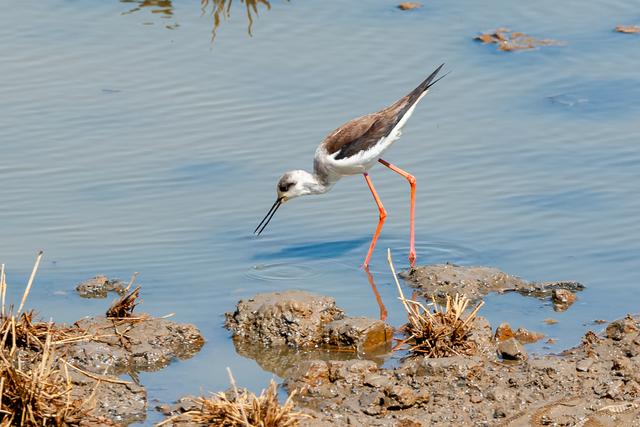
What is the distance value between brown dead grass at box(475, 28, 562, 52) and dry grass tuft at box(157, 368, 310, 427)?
7787mm

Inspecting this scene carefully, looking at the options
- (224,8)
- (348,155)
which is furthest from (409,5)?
(348,155)

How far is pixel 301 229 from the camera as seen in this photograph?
369 inches

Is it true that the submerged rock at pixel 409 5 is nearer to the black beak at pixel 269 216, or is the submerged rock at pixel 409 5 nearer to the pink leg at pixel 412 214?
the pink leg at pixel 412 214

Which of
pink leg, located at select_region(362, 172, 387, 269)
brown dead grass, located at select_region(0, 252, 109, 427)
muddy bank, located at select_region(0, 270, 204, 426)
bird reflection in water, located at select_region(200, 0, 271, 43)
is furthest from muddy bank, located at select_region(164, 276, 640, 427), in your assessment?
bird reflection in water, located at select_region(200, 0, 271, 43)

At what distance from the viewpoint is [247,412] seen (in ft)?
18.2

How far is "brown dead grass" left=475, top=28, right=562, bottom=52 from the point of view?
41.7ft

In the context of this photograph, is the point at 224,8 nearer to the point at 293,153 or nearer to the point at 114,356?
the point at 293,153

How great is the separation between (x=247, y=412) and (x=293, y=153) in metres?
4.99

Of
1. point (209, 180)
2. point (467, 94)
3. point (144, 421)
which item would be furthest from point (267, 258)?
point (467, 94)

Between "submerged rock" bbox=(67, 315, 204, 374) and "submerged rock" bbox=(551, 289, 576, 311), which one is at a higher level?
"submerged rock" bbox=(67, 315, 204, 374)

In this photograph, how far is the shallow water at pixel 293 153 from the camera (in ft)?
27.3

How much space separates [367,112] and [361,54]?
1676 mm

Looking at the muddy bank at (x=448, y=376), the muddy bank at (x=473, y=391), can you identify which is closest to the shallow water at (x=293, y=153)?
the muddy bank at (x=448, y=376)

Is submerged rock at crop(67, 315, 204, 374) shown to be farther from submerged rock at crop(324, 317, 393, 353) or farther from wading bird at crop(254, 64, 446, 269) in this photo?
wading bird at crop(254, 64, 446, 269)
